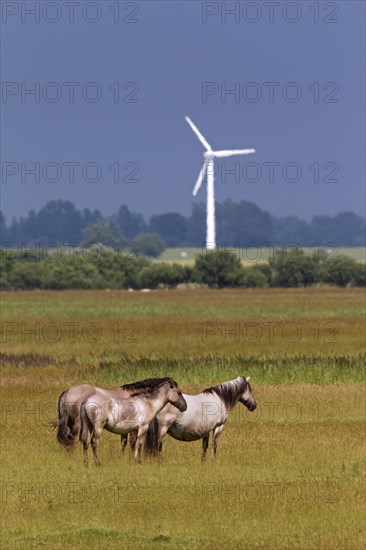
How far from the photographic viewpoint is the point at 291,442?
26.9m

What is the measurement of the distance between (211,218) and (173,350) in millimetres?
112554

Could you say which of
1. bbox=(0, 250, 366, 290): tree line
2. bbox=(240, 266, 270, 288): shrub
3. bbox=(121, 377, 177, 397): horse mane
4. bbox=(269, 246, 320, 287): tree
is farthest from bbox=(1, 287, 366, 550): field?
bbox=(269, 246, 320, 287): tree

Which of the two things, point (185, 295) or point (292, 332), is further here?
point (185, 295)

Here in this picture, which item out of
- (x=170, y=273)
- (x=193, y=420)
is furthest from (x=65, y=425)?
(x=170, y=273)

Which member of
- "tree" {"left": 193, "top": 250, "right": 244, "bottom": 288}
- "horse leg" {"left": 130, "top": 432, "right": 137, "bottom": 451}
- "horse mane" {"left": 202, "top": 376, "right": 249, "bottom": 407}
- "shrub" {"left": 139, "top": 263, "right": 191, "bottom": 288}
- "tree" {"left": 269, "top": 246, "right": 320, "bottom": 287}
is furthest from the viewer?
"tree" {"left": 269, "top": 246, "right": 320, "bottom": 287}

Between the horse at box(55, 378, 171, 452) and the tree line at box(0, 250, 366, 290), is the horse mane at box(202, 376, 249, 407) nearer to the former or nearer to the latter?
the horse at box(55, 378, 171, 452)

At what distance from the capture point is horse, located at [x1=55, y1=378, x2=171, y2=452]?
23.6m

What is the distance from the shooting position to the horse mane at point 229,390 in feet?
79.8

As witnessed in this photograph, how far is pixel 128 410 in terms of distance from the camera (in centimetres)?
2291

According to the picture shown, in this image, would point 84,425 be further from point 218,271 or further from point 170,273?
point 170,273

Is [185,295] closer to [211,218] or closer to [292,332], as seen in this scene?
[211,218]

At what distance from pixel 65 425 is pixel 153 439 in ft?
5.53

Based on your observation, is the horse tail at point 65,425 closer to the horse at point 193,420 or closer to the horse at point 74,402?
the horse at point 74,402

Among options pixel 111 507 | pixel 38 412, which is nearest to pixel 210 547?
pixel 111 507
